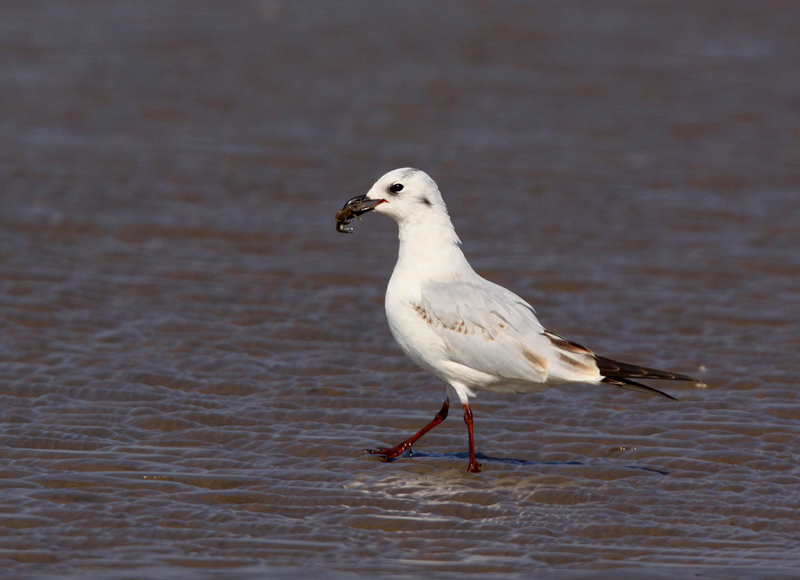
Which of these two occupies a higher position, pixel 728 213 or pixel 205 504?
pixel 728 213

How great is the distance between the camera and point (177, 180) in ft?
40.8

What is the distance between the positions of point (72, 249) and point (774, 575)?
23.3ft

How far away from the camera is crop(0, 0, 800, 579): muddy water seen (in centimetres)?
599

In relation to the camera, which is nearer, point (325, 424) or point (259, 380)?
point (325, 424)

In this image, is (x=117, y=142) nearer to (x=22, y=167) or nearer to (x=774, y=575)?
(x=22, y=167)

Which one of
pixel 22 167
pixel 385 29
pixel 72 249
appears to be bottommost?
pixel 72 249

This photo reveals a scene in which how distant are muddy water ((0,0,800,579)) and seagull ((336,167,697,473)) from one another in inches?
21.6

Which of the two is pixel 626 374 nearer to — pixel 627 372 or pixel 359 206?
pixel 627 372

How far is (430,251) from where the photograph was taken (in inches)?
281

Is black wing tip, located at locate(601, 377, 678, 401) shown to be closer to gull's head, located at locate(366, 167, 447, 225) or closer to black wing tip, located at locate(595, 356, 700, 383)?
black wing tip, located at locate(595, 356, 700, 383)

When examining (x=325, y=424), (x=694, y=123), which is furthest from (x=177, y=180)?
(x=694, y=123)

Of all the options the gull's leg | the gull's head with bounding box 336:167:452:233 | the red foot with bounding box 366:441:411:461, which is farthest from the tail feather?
the gull's head with bounding box 336:167:452:233

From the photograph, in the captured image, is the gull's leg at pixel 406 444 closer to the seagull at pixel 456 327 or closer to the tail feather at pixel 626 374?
the seagull at pixel 456 327

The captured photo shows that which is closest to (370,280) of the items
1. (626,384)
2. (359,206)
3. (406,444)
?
(359,206)
